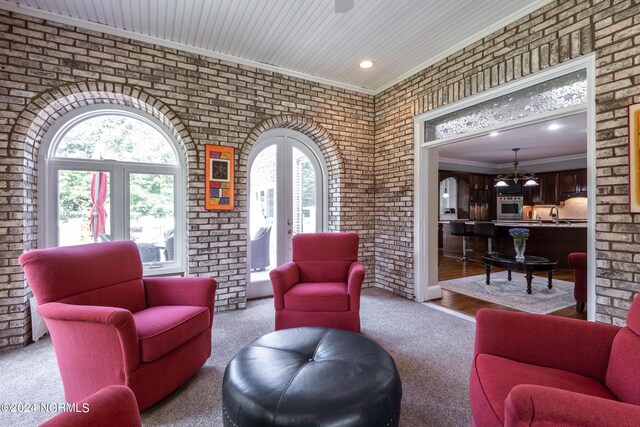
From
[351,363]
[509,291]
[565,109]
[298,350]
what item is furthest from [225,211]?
[509,291]

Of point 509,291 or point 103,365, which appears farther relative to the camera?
point 509,291

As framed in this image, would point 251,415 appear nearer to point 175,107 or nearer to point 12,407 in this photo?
point 12,407

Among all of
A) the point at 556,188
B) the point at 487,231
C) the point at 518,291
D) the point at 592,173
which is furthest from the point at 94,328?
the point at 556,188

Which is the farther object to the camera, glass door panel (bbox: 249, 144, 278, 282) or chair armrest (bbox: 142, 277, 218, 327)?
glass door panel (bbox: 249, 144, 278, 282)

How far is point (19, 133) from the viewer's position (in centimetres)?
275

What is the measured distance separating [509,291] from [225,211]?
434 cm

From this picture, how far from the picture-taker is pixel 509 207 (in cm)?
998

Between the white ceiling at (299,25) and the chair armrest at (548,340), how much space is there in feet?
9.00

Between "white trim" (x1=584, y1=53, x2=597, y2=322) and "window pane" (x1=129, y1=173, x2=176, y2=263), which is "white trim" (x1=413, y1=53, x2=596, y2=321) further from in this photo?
"window pane" (x1=129, y1=173, x2=176, y2=263)

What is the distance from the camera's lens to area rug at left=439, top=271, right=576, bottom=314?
3.83m

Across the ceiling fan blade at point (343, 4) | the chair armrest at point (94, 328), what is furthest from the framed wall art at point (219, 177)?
the ceiling fan blade at point (343, 4)

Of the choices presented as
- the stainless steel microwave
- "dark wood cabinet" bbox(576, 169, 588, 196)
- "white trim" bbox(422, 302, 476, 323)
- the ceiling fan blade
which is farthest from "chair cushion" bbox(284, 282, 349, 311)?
the stainless steel microwave

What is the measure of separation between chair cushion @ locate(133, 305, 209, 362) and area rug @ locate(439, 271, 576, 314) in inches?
147

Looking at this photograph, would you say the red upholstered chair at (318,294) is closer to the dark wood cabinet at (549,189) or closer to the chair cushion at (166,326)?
the chair cushion at (166,326)
